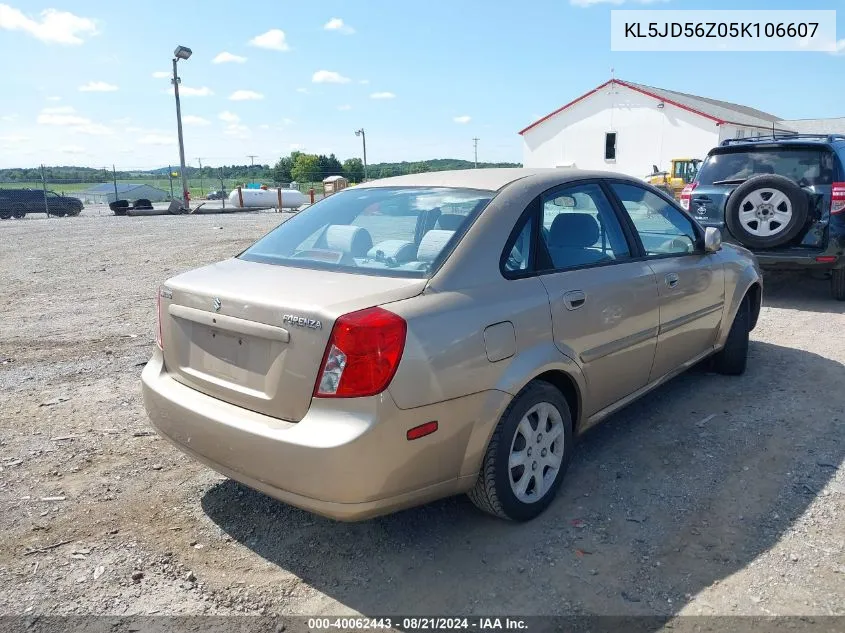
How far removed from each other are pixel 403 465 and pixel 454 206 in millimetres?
1343

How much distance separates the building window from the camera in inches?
1652

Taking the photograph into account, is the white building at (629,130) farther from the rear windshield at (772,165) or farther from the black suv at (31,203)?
the rear windshield at (772,165)

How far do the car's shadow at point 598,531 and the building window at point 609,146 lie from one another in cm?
4054

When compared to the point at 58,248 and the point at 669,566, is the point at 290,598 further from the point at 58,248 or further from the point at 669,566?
the point at 58,248

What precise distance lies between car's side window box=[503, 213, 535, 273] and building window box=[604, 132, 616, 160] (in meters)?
41.7

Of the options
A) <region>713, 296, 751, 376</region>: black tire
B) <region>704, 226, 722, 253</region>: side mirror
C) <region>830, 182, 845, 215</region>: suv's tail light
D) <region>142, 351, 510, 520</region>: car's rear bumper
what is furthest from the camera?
<region>830, 182, 845, 215</region>: suv's tail light

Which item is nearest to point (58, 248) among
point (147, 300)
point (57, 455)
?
point (147, 300)

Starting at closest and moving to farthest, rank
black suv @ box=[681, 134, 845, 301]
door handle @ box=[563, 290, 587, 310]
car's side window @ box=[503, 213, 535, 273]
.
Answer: car's side window @ box=[503, 213, 535, 273] < door handle @ box=[563, 290, 587, 310] < black suv @ box=[681, 134, 845, 301]

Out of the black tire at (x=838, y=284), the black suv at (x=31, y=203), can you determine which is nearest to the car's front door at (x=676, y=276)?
the black tire at (x=838, y=284)

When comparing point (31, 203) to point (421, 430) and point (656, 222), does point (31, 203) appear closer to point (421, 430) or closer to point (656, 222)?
point (656, 222)

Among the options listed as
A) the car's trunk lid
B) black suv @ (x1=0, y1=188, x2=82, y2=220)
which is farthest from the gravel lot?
black suv @ (x1=0, y1=188, x2=82, y2=220)

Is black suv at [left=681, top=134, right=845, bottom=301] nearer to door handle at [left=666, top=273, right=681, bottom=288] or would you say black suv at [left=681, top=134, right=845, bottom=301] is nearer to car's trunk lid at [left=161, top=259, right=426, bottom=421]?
door handle at [left=666, top=273, right=681, bottom=288]

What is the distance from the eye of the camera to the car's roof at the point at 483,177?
345cm

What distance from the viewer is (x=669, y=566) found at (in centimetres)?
280
